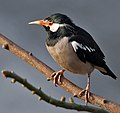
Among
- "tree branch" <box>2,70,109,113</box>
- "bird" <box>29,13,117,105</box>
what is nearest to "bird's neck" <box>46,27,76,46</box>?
"bird" <box>29,13,117,105</box>

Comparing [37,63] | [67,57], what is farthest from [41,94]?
[67,57]

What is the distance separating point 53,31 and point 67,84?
384 mm

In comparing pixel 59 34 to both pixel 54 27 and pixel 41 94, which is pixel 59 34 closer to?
pixel 54 27

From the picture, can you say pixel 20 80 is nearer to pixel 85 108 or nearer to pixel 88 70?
pixel 85 108

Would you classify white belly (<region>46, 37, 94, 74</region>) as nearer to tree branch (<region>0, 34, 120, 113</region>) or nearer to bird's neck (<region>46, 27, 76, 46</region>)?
bird's neck (<region>46, 27, 76, 46</region>)

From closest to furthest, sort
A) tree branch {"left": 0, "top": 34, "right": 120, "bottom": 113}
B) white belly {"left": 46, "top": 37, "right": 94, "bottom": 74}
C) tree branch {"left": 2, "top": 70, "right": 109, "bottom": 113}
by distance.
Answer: tree branch {"left": 2, "top": 70, "right": 109, "bottom": 113}, tree branch {"left": 0, "top": 34, "right": 120, "bottom": 113}, white belly {"left": 46, "top": 37, "right": 94, "bottom": 74}

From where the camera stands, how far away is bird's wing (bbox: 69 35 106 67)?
52.4 inches

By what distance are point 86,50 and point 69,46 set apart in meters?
0.09

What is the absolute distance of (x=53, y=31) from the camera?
52.9 inches

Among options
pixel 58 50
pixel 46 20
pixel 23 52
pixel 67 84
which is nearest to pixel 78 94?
pixel 67 84

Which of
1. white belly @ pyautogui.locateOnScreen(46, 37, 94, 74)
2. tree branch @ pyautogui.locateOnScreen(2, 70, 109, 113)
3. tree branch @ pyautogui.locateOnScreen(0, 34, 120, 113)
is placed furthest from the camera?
white belly @ pyautogui.locateOnScreen(46, 37, 94, 74)

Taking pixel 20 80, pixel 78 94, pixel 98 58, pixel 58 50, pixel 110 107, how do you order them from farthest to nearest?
pixel 98 58
pixel 58 50
pixel 78 94
pixel 110 107
pixel 20 80

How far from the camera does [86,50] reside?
4.48 feet

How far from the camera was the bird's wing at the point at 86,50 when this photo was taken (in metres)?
1.33
